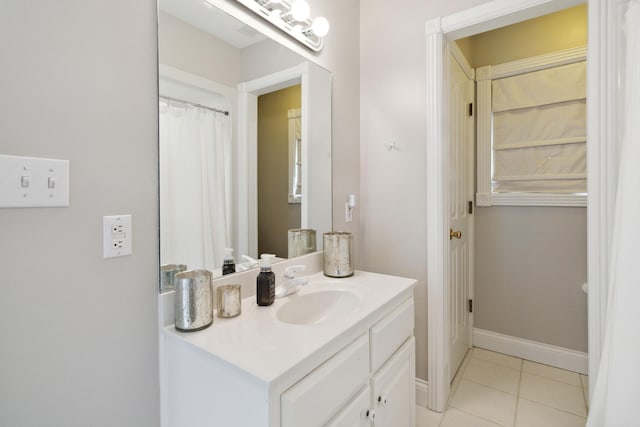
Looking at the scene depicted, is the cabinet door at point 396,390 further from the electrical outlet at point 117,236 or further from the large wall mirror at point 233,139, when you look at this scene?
the electrical outlet at point 117,236

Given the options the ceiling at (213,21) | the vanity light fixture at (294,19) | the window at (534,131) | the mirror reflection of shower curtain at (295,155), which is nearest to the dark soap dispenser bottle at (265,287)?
the mirror reflection of shower curtain at (295,155)

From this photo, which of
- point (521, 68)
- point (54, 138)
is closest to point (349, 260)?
point (54, 138)

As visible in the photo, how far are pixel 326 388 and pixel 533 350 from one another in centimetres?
213

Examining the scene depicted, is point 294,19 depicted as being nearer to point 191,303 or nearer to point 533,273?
point 191,303

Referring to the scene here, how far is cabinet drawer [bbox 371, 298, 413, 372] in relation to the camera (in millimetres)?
1083

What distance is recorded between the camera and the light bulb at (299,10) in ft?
4.45

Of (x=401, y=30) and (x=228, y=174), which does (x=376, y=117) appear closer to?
(x=401, y=30)

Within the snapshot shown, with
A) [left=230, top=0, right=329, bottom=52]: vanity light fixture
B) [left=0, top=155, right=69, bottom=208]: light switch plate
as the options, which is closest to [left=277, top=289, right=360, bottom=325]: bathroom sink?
[left=0, top=155, right=69, bottom=208]: light switch plate

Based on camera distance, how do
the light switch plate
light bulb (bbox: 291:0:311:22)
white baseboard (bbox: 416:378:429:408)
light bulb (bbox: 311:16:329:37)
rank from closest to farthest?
the light switch plate → light bulb (bbox: 291:0:311:22) → light bulb (bbox: 311:16:329:37) → white baseboard (bbox: 416:378:429:408)

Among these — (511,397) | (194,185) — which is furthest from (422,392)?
(194,185)

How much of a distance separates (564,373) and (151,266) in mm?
2591

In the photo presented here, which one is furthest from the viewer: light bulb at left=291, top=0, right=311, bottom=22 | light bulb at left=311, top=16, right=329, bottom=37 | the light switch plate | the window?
the window

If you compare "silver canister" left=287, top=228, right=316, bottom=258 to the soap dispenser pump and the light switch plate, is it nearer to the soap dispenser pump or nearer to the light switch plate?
the soap dispenser pump

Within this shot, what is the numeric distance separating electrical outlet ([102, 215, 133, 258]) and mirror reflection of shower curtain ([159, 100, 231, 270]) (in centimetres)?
10
